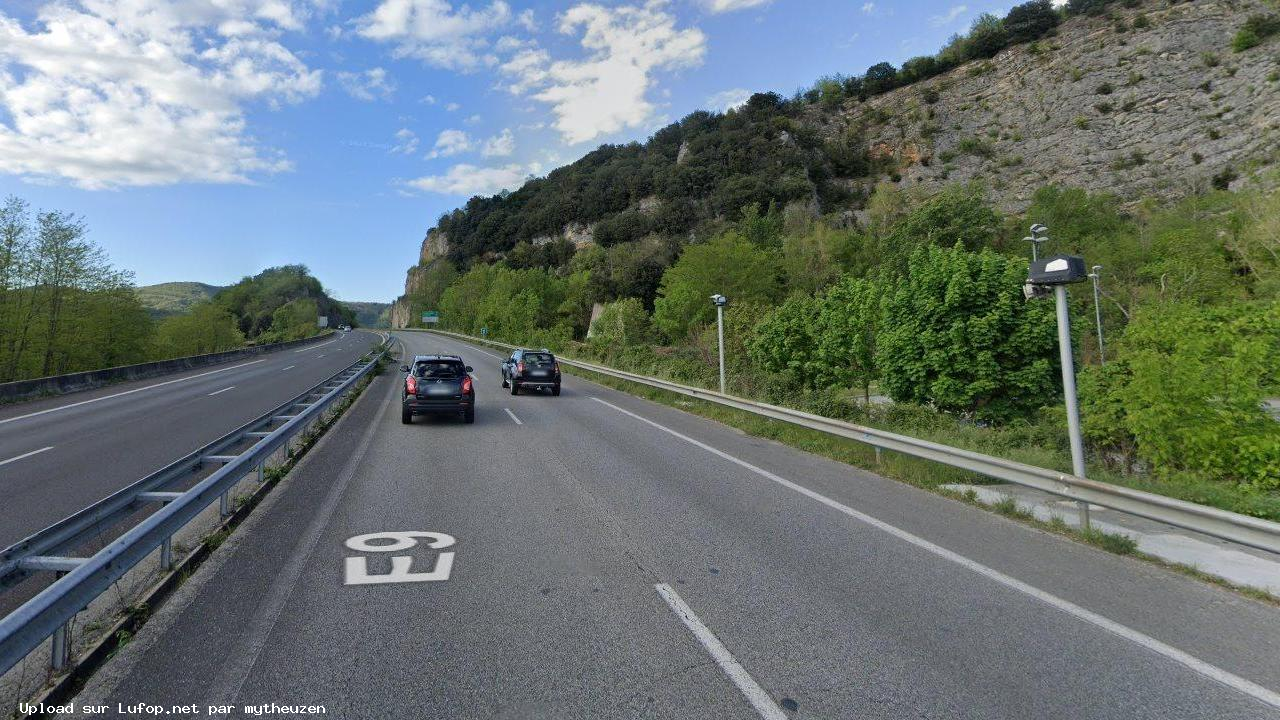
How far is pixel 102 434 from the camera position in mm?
12242

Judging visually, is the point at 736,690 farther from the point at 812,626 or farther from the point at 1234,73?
the point at 1234,73

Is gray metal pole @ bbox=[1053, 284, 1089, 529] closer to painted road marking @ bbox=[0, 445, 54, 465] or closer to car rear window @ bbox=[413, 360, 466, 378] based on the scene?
car rear window @ bbox=[413, 360, 466, 378]

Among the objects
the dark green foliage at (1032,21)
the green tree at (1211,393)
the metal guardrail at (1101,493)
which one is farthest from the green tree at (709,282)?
the dark green foliage at (1032,21)

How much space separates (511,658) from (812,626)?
6.40 ft

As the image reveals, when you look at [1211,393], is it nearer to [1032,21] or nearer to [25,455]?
[25,455]

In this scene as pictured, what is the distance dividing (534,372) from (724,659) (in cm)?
1775

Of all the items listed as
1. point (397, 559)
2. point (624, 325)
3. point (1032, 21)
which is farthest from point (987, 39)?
point (397, 559)

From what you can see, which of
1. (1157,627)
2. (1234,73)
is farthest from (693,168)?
(1157,627)

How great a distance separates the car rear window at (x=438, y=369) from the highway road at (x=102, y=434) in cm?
401

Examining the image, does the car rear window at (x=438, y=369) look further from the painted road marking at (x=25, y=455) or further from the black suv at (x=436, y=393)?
the painted road marking at (x=25, y=455)

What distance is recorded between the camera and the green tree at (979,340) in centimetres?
1372

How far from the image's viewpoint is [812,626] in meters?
4.02

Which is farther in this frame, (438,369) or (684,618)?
(438,369)

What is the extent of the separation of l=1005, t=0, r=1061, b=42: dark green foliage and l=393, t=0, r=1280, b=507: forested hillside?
418 mm
